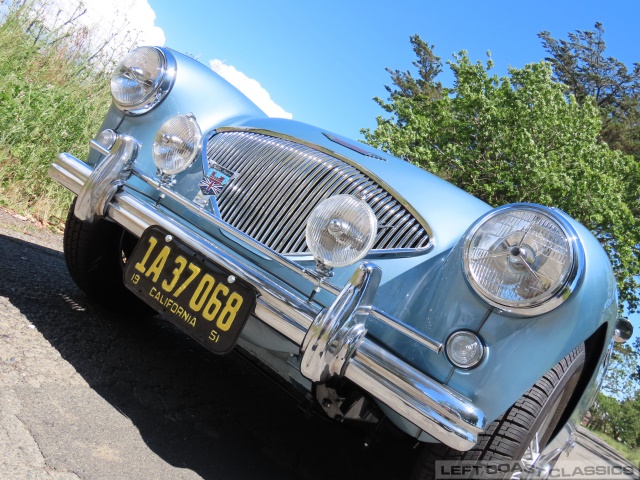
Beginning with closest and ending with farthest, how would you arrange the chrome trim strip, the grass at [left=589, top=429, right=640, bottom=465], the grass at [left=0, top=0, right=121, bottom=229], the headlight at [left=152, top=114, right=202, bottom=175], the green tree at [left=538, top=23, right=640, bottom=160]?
the grass at [left=589, top=429, right=640, bottom=465] < the chrome trim strip < the headlight at [left=152, top=114, right=202, bottom=175] < the grass at [left=0, top=0, right=121, bottom=229] < the green tree at [left=538, top=23, right=640, bottom=160]

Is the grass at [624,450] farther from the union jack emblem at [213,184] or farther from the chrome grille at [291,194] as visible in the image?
the union jack emblem at [213,184]

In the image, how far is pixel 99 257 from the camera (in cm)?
300

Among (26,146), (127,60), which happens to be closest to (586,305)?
(127,60)

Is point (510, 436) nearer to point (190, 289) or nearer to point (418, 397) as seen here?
point (418, 397)

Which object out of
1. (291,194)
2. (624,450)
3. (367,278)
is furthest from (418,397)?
(291,194)

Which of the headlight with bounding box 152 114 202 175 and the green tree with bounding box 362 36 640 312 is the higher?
the green tree with bounding box 362 36 640 312

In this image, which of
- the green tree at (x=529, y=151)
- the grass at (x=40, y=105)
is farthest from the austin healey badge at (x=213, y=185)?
the green tree at (x=529, y=151)

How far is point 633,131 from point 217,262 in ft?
88.2

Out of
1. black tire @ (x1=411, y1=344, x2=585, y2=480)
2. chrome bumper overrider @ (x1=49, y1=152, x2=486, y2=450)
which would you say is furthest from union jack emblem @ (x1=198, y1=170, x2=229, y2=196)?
black tire @ (x1=411, y1=344, x2=585, y2=480)

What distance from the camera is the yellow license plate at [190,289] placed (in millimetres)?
2047

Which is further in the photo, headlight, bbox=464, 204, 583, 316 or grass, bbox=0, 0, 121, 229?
grass, bbox=0, 0, 121, 229

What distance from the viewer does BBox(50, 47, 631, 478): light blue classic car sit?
1.85 meters

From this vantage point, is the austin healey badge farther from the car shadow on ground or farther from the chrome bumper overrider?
the car shadow on ground

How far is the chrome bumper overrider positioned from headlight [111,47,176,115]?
1212mm
